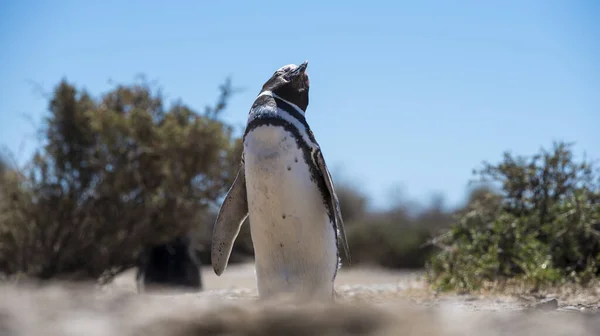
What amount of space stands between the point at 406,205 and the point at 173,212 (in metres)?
16.5

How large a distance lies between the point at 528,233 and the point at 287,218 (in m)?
4.98

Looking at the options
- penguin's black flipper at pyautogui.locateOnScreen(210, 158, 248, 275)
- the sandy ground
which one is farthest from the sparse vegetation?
the sandy ground

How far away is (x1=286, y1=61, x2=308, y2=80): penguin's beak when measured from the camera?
4.62m

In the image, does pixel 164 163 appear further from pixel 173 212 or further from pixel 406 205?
pixel 406 205

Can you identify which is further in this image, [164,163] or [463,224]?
[164,163]

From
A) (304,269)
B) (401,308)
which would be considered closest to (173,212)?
(304,269)

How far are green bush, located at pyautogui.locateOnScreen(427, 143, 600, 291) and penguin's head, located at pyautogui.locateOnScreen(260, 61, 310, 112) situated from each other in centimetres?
360

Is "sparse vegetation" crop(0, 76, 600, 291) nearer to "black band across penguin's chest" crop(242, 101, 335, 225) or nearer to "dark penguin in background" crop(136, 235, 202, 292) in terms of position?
"dark penguin in background" crop(136, 235, 202, 292)

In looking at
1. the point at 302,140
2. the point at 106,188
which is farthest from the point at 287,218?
the point at 106,188

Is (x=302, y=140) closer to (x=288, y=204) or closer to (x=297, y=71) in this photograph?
(x=288, y=204)

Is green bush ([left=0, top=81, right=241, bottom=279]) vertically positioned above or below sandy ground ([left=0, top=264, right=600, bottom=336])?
above

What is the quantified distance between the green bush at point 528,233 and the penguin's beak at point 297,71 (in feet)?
12.1

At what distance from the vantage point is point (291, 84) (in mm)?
4609

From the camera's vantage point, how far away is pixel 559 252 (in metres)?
8.03
